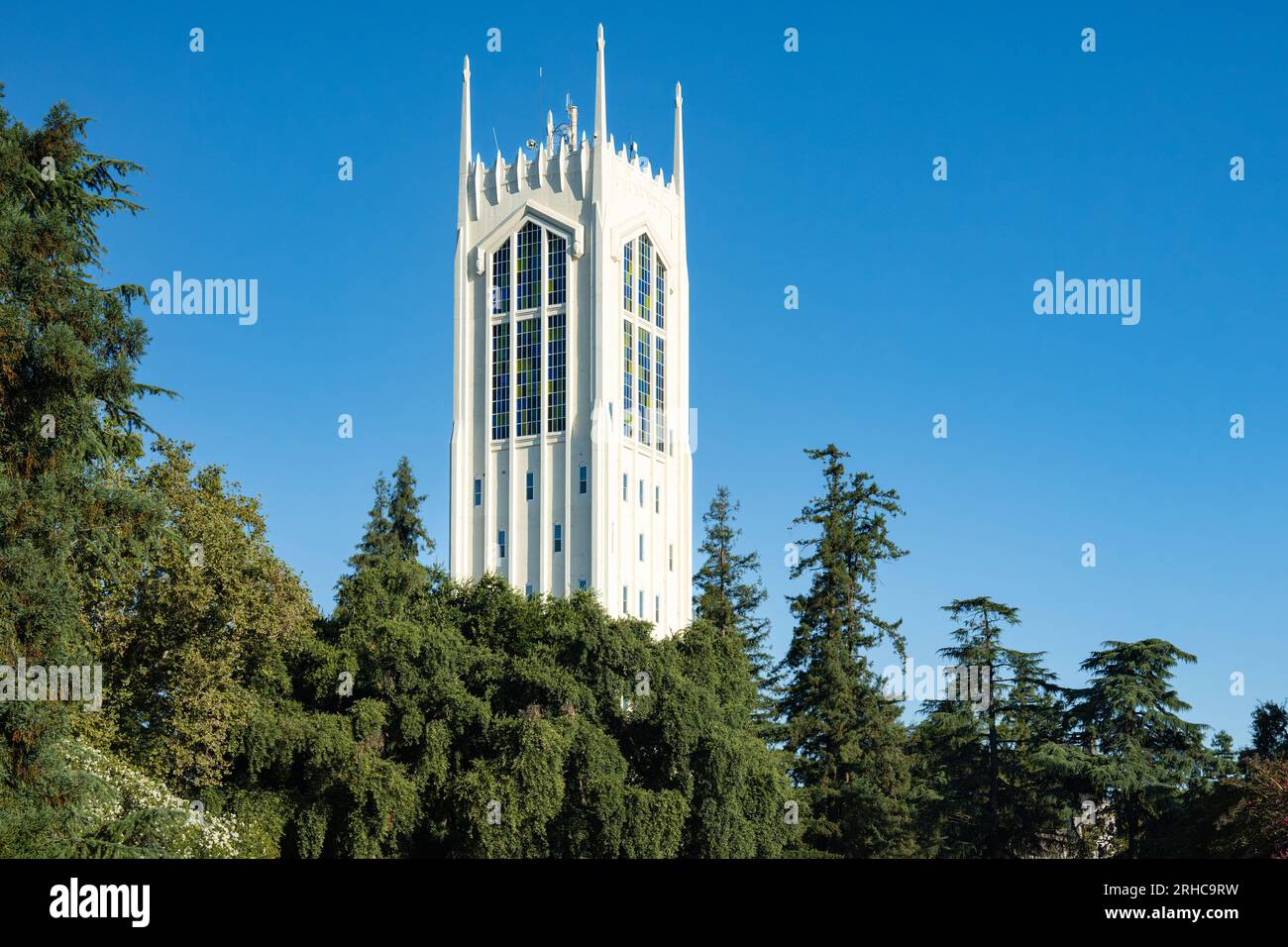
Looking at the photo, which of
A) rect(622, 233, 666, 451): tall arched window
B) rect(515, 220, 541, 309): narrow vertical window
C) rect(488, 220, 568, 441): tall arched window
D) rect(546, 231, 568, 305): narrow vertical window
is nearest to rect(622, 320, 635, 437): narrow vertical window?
rect(622, 233, 666, 451): tall arched window

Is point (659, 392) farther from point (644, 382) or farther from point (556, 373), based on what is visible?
point (556, 373)

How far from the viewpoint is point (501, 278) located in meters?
71.2

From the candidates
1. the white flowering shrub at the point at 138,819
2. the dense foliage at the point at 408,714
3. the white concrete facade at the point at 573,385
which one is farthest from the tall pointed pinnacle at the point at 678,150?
the white flowering shrub at the point at 138,819

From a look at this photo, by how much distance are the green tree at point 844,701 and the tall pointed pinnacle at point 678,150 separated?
17.9 meters

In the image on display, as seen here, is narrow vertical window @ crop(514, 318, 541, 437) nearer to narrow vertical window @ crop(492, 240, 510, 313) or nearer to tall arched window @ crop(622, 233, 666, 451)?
narrow vertical window @ crop(492, 240, 510, 313)

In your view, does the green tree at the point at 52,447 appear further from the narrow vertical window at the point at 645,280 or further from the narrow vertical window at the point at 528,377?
the narrow vertical window at the point at 645,280

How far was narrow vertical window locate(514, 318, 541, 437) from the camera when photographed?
2739 inches

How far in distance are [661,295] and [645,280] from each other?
5.16 feet

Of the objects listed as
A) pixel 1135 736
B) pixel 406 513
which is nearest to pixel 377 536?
pixel 406 513

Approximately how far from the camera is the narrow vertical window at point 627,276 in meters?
70.1
